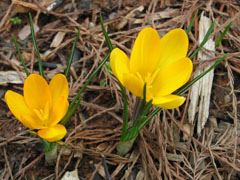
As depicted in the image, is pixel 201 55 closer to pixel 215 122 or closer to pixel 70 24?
pixel 215 122

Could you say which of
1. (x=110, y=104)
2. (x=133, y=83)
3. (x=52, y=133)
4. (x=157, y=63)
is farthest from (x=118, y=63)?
(x=110, y=104)

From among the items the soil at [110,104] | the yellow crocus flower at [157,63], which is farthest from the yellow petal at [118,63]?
the soil at [110,104]

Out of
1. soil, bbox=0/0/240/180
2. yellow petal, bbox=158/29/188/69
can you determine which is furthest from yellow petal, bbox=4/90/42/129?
yellow petal, bbox=158/29/188/69

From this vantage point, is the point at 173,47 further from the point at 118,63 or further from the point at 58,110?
the point at 58,110

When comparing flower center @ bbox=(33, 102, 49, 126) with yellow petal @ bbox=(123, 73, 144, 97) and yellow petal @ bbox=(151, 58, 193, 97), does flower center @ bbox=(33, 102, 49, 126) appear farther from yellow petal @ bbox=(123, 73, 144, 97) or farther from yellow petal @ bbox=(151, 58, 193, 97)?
yellow petal @ bbox=(151, 58, 193, 97)

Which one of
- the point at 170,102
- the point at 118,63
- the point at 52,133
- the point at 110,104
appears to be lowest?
the point at 110,104

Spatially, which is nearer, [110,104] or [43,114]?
[43,114]

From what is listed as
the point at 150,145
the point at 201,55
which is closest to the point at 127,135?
the point at 150,145
